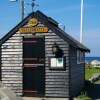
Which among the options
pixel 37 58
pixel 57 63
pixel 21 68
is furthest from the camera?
pixel 21 68

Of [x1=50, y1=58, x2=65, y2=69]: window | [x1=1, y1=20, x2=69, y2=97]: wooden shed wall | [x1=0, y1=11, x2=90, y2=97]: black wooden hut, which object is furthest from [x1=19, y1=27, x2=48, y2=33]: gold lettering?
[x1=50, y1=58, x2=65, y2=69]: window

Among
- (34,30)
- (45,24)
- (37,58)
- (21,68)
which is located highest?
(45,24)

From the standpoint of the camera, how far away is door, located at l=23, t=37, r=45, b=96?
18.0 meters

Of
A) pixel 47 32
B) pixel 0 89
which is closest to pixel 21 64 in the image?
pixel 47 32

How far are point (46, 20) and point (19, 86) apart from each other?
320 cm

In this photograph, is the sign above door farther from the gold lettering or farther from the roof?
the roof

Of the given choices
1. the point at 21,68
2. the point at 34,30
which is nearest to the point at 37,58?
the point at 21,68

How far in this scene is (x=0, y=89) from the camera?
9484 millimetres

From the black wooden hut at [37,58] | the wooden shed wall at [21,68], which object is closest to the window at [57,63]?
the black wooden hut at [37,58]

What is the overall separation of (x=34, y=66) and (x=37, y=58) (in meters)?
0.38

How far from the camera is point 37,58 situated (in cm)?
1812

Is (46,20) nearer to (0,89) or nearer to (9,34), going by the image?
(9,34)

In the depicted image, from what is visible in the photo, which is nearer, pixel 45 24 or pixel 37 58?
pixel 45 24

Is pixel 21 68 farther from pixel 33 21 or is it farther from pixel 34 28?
pixel 33 21
